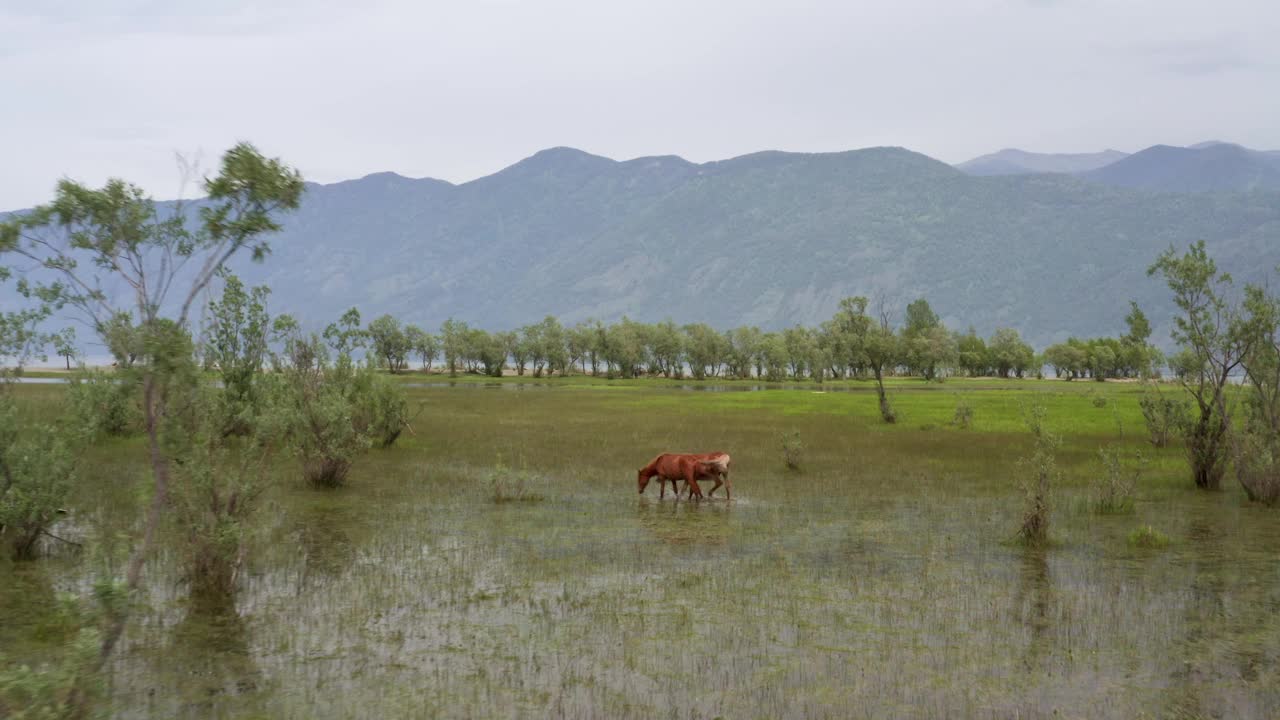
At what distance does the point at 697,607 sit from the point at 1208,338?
19772 millimetres

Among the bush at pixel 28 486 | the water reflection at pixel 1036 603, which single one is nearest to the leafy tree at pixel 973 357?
the water reflection at pixel 1036 603

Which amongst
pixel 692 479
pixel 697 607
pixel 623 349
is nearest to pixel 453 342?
pixel 623 349

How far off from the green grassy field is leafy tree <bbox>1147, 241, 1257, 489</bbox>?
1.03 m

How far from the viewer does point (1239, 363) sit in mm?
23672

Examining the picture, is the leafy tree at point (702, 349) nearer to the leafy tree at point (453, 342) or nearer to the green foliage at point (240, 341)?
the leafy tree at point (453, 342)

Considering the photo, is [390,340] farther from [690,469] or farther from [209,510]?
[209,510]

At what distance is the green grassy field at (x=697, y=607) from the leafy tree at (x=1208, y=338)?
3.40 ft

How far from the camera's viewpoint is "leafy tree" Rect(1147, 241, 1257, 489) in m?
23.8

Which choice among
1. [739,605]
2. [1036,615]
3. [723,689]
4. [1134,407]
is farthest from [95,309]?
[1134,407]

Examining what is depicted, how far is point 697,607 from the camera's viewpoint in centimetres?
1252

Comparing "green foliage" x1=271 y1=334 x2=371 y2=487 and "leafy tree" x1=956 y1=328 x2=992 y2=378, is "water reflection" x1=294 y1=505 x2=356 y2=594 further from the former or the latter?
"leafy tree" x1=956 y1=328 x2=992 y2=378

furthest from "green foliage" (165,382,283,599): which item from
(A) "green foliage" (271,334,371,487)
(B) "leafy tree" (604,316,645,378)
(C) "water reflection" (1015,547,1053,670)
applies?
(B) "leafy tree" (604,316,645,378)

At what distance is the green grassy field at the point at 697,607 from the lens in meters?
9.30

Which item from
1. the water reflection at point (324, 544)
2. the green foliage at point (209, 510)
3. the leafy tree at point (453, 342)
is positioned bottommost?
the water reflection at point (324, 544)
